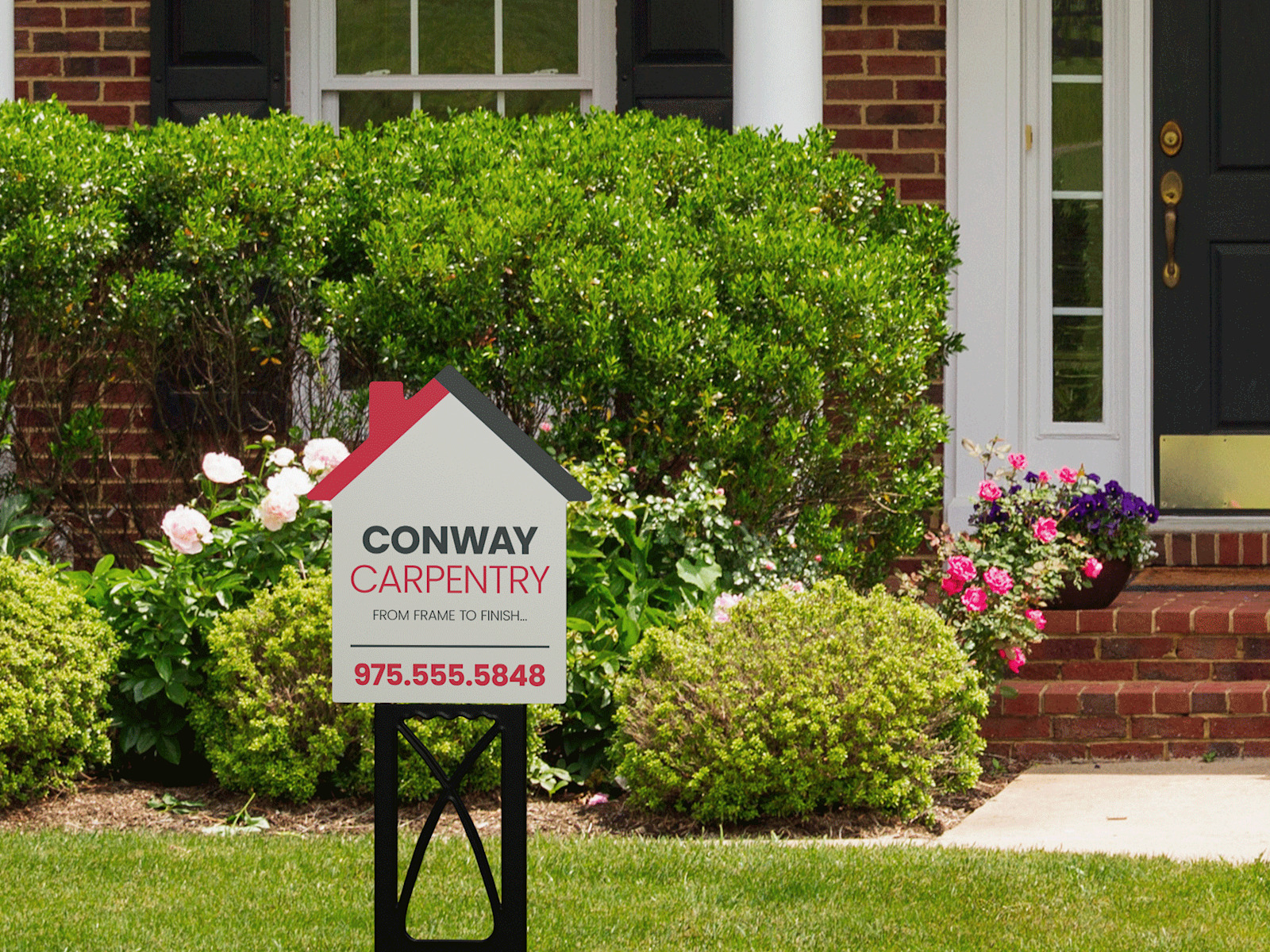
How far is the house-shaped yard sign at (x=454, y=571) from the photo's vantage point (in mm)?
2365

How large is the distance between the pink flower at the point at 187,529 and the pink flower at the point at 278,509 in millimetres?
167

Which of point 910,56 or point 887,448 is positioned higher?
point 910,56

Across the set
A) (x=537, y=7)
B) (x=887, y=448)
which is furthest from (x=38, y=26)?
(x=887, y=448)

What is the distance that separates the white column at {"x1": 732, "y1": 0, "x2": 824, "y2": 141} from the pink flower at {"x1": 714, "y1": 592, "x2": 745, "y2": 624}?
5.98 feet

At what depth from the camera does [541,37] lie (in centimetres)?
657

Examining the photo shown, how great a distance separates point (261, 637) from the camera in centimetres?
425

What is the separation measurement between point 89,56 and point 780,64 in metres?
2.86

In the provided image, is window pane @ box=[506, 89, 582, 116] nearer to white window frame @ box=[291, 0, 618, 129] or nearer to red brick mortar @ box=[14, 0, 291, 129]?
white window frame @ box=[291, 0, 618, 129]

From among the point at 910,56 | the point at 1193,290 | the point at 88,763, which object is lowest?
the point at 88,763

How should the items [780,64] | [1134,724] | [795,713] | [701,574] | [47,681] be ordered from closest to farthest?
[795,713] → [47,681] → [701,574] → [1134,724] → [780,64]

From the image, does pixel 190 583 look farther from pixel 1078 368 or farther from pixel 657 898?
pixel 1078 368

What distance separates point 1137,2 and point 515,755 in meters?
5.04

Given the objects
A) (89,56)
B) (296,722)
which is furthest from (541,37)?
(296,722)

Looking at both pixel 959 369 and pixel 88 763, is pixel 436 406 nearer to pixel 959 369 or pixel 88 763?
pixel 88 763
